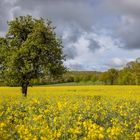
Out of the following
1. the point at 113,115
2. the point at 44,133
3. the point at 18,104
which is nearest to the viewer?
the point at 44,133

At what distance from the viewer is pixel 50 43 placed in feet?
106

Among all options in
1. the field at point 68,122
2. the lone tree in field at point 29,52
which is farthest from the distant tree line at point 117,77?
the field at point 68,122

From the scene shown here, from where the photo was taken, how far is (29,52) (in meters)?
31.8

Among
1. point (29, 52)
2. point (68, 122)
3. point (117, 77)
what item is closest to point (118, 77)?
point (117, 77)

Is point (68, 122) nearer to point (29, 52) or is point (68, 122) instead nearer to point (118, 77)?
point (29, 52)

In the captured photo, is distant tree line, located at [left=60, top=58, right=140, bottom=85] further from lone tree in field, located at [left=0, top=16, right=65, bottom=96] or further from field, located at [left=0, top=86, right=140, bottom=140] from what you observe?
field, located at [left=0, top=86, right=140, bottom=140]

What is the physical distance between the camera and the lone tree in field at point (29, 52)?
3138 centimetres

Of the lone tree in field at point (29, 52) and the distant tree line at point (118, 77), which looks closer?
the lone tree in field at point (29, 52)

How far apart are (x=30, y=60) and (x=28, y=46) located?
1316 mm

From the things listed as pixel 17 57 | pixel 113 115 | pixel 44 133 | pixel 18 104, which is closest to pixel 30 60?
pixel 17 57

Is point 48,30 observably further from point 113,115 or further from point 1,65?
point 113,115

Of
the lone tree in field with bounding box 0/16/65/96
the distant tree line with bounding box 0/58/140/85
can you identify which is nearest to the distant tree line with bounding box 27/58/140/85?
the distant tree line with bounding box 0/58/140/85

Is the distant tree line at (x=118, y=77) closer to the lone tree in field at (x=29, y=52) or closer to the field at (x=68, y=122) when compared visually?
the lone tree in field at (x=29, y=52)

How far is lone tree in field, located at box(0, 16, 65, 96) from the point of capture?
31.4 m
